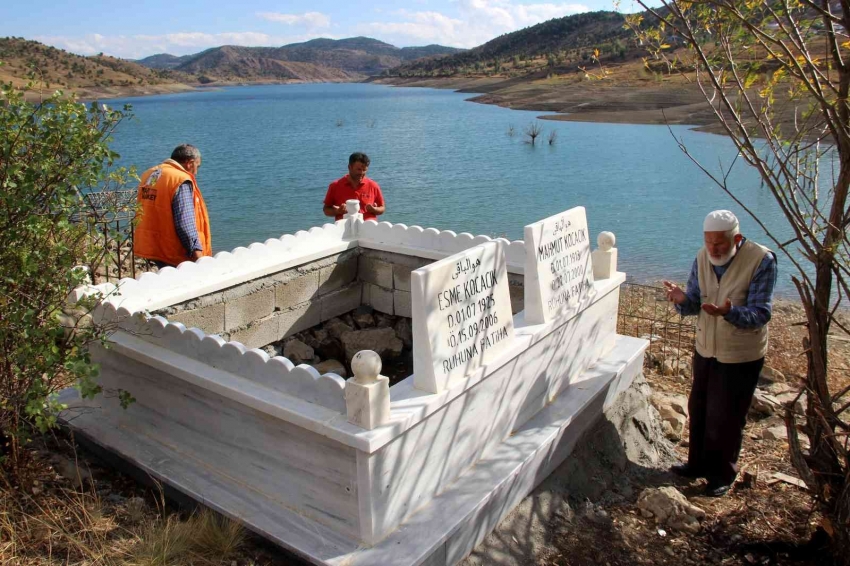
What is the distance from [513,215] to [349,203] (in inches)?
605

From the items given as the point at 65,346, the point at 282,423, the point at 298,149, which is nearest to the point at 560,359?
the point at 282,423

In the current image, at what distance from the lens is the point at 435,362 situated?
13.8 ft

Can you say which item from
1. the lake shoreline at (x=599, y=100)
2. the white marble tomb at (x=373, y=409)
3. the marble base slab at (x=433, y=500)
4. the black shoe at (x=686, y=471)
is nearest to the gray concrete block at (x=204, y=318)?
the white marble tomb at (x=373, y=409)

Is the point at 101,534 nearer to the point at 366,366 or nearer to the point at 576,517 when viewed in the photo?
the point at 366,366

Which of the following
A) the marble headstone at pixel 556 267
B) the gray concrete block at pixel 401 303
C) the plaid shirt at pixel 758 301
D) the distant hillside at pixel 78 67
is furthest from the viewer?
the distant hillside at pixel 78 67

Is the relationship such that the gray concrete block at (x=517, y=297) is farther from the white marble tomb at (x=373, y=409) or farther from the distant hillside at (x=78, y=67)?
the distant hillside at (x=78, y=67)

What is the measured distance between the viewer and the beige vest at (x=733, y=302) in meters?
Answer: 4.86

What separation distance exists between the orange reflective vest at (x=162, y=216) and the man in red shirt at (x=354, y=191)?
1.63 m

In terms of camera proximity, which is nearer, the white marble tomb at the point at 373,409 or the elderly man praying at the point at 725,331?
the white marble tomb at the point at 373,409

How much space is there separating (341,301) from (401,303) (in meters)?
0.60

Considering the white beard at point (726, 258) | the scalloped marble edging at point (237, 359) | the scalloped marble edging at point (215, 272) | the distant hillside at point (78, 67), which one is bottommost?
the scalloped marble edging at point (237, 359)

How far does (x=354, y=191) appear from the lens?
808cm

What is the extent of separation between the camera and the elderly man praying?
479 cm

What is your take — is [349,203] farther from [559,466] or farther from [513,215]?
[513,215]
